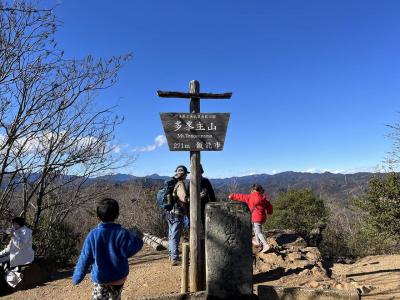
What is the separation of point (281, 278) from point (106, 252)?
4.02m

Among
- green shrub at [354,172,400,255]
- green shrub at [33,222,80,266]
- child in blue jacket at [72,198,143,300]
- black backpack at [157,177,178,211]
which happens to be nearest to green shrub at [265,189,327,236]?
green shrub at [354,172,400,255]

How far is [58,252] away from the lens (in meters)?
12.5

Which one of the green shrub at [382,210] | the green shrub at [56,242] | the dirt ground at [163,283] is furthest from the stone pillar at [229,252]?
the green shrub at [382,210]

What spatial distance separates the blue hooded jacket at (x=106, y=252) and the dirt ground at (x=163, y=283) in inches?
98.4

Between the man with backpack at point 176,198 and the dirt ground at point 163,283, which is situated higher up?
the man with backpack at point 176,198

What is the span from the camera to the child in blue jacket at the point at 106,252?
351cm

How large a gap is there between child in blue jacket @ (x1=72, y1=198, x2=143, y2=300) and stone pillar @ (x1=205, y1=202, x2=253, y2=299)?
3.83 feet

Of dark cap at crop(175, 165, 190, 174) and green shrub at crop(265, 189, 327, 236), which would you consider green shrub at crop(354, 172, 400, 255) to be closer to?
green shrub at crop(265, 189, 327, 236)

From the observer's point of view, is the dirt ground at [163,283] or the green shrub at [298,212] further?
the green shrub at [298,212]

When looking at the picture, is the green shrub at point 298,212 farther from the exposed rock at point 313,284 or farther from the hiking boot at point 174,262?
the exposed rock at point 313,284

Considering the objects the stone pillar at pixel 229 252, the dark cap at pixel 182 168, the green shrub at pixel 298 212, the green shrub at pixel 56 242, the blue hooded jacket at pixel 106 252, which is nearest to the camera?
the blue hooded jacket at pixel 106 252

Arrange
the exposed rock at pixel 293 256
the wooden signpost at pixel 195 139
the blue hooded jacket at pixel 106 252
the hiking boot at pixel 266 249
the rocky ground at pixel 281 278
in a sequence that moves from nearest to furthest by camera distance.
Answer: the blue hooded jacket at pixel 106 252 < the wooden signpost at pixel 195 139 < the rocky ground at pixel 281 278 < the exposed rock at pixel 293 256 < the hiking boot at pixel 266 249

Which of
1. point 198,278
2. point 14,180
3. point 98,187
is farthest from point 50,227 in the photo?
point 198,278

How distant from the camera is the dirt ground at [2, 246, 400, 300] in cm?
618
